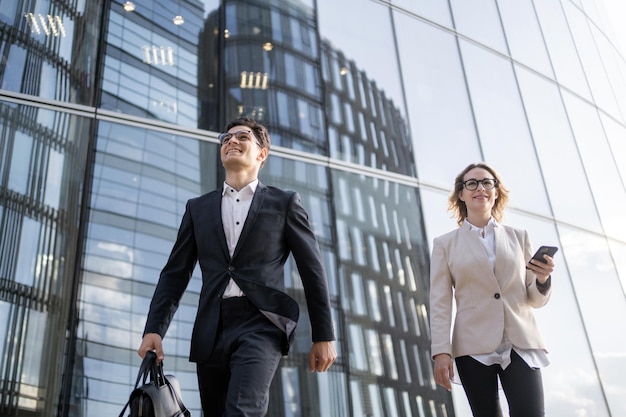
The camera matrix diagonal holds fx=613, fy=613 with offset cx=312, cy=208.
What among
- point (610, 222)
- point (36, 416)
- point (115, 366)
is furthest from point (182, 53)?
point (610, 222)

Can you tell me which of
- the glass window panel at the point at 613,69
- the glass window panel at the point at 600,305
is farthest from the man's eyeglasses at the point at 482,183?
the glass window panel at the point at 613,69

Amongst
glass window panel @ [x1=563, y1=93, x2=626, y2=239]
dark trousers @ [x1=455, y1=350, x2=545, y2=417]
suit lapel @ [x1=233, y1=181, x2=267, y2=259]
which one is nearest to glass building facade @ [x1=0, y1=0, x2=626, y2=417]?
glass window panel @ [x1=563, y1=93, x2=626, y2=239]

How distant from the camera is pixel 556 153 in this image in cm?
972

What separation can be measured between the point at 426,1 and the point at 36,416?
24.6ft

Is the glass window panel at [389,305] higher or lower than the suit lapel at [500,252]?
higher

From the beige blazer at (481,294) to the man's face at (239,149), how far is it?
1.30 m

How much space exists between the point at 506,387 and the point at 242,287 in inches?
58.8

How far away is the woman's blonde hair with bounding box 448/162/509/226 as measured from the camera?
3.74m

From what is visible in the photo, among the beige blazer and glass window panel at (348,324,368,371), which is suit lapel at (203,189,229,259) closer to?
the beige blazer

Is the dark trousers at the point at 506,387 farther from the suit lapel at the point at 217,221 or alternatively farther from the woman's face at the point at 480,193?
the suit lapel at the point at 217,221

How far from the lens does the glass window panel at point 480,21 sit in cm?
952

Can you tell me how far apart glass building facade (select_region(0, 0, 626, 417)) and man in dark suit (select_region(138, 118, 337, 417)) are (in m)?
2.31

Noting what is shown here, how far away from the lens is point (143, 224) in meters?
5.41

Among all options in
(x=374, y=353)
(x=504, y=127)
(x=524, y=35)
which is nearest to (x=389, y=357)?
(x=374, y=353)
